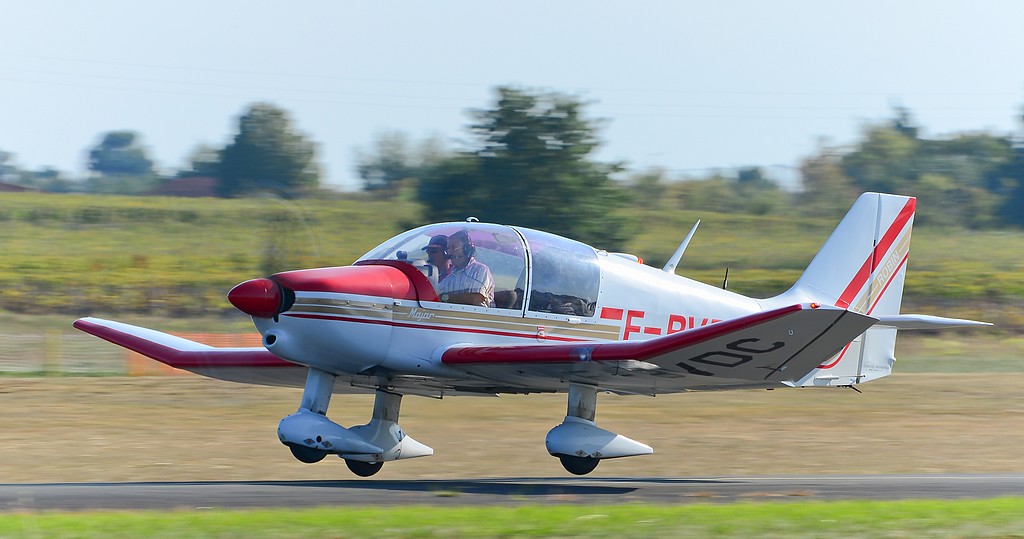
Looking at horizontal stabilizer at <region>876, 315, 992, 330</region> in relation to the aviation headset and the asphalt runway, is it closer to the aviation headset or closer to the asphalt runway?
the asphalt runway

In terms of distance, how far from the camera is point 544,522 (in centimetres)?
722

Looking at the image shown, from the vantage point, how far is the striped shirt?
33.2 feet

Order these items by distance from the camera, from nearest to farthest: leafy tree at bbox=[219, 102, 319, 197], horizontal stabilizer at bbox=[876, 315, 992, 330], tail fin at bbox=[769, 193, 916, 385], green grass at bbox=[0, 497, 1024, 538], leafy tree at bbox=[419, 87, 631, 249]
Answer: green grass at bbox=[0, 497, 1024, 538], horizontal stabilizer at bbox=[876, 315, 992, 330], tail fin at bbox=[769, 193, 916, 385], leafy tree at bbox=[419, 87, 631, 249], leafy tree at bbox=[219, 102, 319, 197]

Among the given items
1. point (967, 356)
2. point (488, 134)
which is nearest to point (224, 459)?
point (967, 356)

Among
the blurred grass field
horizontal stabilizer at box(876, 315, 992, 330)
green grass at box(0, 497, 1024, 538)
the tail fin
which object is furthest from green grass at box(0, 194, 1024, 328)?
green grass at box(0, 497, 1024, 538)

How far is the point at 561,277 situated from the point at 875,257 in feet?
13.7

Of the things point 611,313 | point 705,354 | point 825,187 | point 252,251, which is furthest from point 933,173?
point 705,354

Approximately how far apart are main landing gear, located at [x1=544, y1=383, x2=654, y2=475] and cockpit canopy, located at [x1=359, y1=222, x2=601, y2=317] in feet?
2.62

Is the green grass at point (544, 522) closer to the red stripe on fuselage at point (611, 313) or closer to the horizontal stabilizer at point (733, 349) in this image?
the horizontal stabilizer at point (733, 349)

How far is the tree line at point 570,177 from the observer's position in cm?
4316

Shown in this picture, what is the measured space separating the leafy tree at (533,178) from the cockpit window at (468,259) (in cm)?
3057

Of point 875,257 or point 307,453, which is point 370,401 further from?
point 307,453

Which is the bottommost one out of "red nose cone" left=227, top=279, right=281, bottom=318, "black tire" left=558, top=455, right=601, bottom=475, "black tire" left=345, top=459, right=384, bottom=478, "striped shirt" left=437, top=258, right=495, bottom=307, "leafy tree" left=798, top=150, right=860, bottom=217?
"black tire" left=345, top=459, right=384, bottom=478

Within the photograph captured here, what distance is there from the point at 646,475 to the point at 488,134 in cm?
3348
